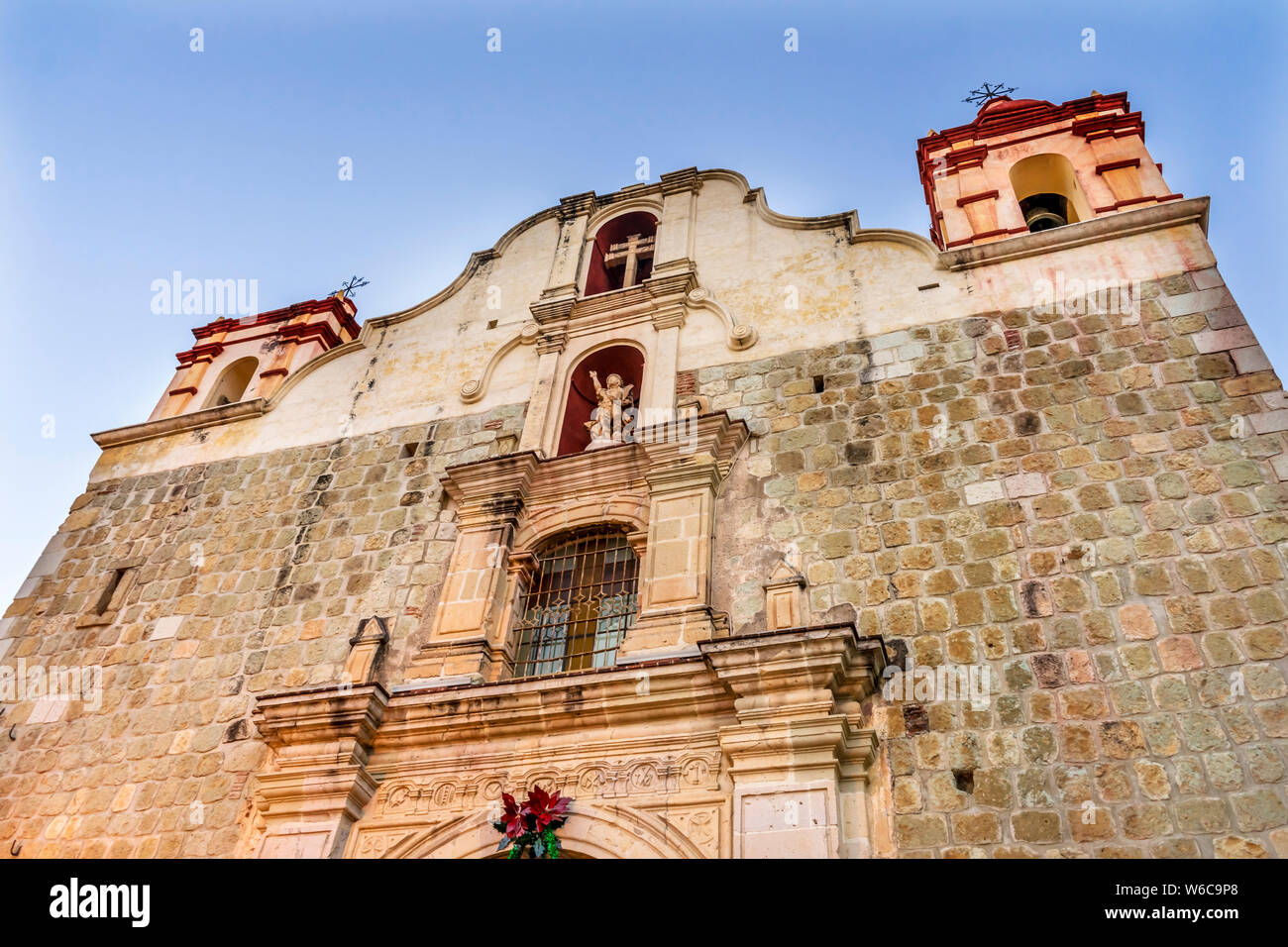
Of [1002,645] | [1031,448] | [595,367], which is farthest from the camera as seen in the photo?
[595,367]

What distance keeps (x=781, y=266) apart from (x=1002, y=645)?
15.7ft

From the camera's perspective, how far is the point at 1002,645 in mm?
6473

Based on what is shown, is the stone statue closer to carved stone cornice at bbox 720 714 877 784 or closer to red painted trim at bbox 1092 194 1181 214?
carved stone cornice at bbox 720 714 877 784

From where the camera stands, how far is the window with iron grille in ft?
26.1

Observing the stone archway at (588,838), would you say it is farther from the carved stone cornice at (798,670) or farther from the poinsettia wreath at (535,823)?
the carved stone cornice at (798,670)

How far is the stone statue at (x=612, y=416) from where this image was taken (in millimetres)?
9359

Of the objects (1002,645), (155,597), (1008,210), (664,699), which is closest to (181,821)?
(155,597)

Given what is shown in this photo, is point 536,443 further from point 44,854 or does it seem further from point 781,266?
point 44,854

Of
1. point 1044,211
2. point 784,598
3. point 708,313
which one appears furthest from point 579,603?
point 1044,211

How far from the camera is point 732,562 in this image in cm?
A: 774

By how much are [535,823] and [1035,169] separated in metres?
8.52

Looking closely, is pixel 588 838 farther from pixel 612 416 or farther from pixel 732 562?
pixel 612 416

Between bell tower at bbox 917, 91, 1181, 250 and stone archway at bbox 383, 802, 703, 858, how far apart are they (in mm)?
6251

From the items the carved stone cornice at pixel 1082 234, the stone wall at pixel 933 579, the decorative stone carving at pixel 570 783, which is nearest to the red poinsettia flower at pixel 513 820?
the decorative stone carving at pixel 570 783
